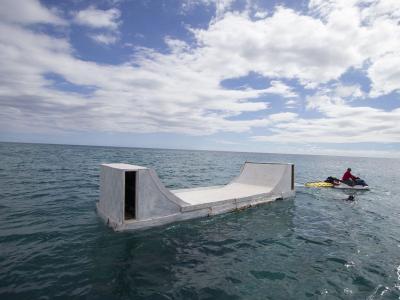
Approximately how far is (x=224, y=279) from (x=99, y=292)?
305 centimetres

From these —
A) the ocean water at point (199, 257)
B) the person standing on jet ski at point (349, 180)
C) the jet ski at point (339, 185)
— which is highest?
the person standing on jet ski at point (349, 180)

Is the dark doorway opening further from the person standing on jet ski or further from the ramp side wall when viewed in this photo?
the person standing on jet ski

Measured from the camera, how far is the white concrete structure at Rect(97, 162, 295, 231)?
30.3 feet

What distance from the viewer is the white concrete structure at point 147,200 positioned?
9.25 m

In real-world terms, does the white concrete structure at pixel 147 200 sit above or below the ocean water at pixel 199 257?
above

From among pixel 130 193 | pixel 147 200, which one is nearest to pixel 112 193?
pixel 130 193

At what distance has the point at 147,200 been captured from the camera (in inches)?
379

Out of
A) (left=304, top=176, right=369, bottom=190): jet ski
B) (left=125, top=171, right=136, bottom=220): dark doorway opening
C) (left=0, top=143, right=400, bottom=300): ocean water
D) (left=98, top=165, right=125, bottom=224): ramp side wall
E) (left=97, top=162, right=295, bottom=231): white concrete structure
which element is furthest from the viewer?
(left=304, top=176, right=369, bottom=190): jet ski

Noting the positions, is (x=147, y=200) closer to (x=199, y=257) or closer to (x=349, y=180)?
(x=199, y=257)

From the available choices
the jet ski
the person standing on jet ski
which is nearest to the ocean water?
the jet ski

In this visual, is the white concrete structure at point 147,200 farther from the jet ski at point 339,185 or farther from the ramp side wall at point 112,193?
the jet ski at point 339,185

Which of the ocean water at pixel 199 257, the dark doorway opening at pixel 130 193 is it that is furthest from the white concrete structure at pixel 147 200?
the ocean water at pixel 199 257

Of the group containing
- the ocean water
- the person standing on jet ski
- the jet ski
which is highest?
the person standing on jet ski

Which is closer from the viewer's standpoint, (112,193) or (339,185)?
(112,193)
